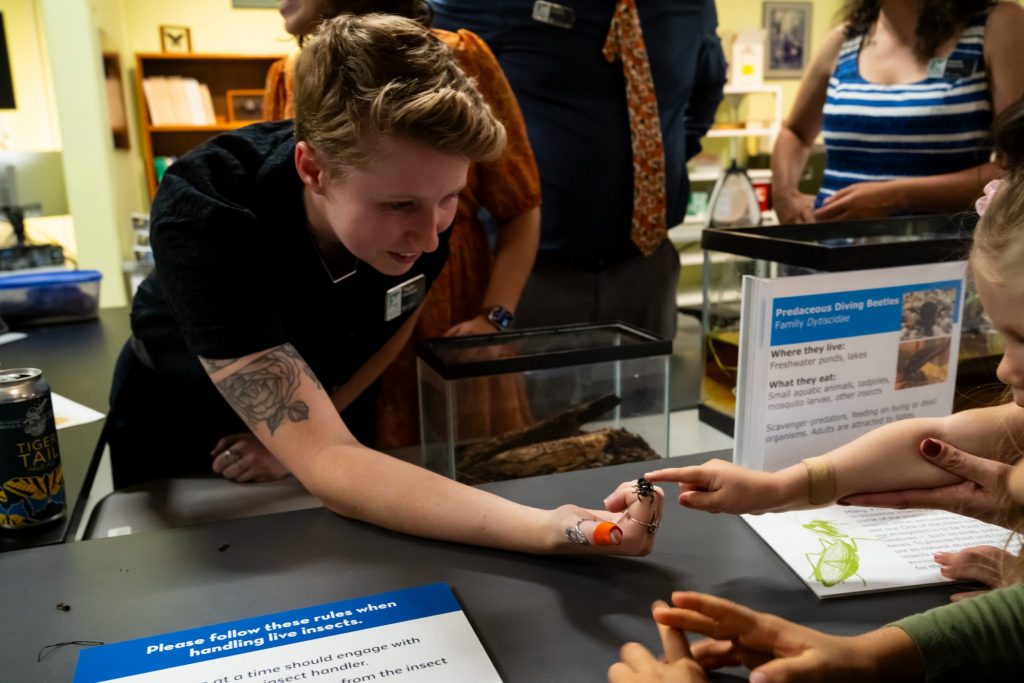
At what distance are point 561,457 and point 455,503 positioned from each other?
0.34m

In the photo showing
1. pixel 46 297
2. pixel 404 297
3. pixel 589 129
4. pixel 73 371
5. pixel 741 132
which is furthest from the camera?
pixel 741 132

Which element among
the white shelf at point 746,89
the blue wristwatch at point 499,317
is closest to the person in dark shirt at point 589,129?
the blue wristwatch at point 499,317

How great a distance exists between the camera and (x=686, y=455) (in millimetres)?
1154

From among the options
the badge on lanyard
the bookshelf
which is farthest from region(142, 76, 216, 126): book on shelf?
the badge on lanyard

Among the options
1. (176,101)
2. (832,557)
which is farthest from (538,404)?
(176,101)

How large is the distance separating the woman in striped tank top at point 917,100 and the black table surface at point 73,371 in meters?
1.42

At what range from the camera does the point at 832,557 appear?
0.84 metres

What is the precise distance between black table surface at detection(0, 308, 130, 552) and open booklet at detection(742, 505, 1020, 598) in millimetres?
847

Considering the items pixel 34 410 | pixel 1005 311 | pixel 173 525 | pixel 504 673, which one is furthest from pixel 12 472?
pixel 1005 311

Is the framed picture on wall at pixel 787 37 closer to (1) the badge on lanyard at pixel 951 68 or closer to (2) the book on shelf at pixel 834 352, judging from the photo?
(1) the badge on lanyard at pixel 951 68

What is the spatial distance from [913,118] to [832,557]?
1104mm

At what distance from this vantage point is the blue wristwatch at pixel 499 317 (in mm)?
1571

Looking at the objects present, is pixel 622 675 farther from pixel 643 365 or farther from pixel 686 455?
pixel 643 365

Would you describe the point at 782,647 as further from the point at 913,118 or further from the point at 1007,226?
the point at 913,118
